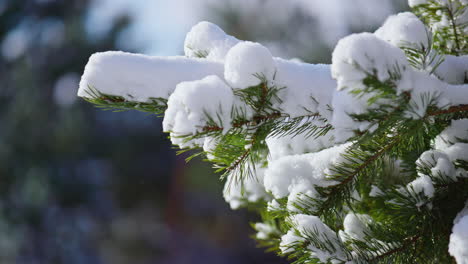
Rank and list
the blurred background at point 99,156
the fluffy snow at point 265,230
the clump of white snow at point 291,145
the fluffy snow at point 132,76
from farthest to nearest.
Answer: the blurred background at point 99,156, the fluffy snow at point 265,230, the clump of white snow at point 291,145, the fluffy snow at point 132,76

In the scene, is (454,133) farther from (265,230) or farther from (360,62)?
(265,230)

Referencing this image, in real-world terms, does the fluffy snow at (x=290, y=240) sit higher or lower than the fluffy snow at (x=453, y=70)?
lower

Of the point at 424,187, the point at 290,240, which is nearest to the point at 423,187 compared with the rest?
the point at 424,187

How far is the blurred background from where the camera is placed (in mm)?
8641

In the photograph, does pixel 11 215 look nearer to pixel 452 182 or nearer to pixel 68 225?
pixel 68 225

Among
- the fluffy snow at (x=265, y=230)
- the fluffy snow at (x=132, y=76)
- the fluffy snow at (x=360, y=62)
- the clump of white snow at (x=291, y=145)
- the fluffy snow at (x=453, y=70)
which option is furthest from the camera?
the fluffy snow at (x=265, y=230)

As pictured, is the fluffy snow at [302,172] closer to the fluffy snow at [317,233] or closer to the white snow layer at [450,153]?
the fluffy snow at [317,233]

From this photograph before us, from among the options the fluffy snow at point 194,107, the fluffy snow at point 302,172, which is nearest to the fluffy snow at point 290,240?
the fluffy snow at point 302,172

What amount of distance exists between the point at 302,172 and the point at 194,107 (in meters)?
0.46

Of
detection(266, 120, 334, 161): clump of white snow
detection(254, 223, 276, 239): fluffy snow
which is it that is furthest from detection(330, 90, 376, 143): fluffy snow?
detection(254, 223, 276, 239): fluffy snow

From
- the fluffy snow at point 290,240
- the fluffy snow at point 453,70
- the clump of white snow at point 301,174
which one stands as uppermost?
the fluffy snow at point 453,70

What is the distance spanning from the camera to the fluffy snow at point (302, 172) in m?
1.00

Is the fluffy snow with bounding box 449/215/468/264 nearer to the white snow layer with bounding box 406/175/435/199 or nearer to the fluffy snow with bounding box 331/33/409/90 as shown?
the white snow layer with bounding box 406/175/435/199

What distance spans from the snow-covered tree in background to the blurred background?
7.32 metres
